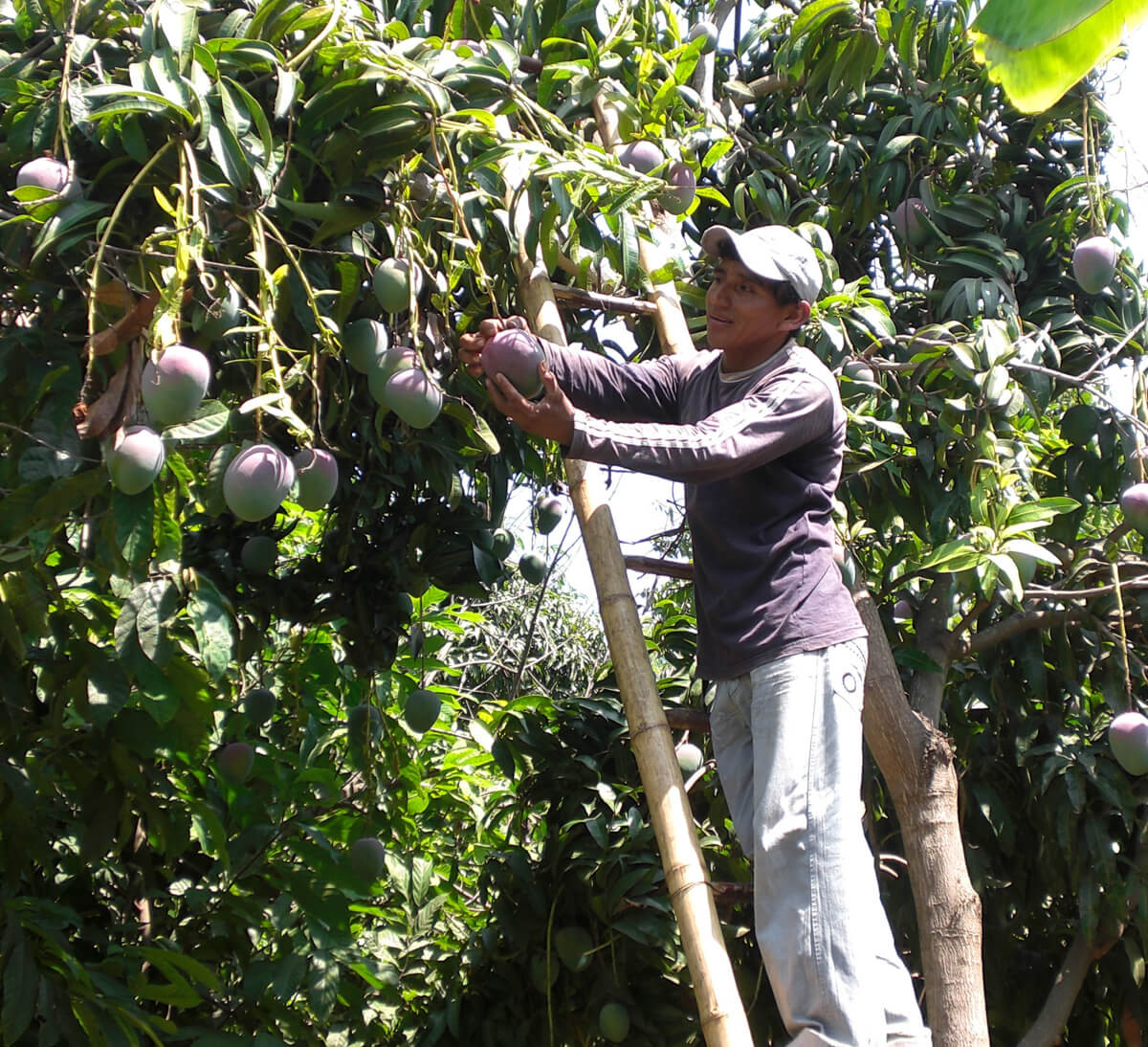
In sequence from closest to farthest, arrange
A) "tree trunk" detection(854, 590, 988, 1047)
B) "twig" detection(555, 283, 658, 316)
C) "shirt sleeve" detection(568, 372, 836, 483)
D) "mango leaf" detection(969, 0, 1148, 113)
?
"mango leaf" detection(969, 0, 1148, 113), "shirt sleeve" detection(568, 372, 836, 483), "twig" detection(555, 283, 658, 316), "tree trunk" detection(854, 590, 988, 1047)

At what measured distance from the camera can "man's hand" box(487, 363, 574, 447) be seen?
1.76 metres

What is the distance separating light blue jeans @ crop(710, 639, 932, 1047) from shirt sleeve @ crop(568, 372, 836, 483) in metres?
0.28

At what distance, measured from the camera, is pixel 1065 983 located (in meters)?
2.79

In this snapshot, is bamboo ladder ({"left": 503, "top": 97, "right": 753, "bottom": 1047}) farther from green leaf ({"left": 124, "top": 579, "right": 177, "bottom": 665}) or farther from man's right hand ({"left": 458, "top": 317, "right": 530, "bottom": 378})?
green leaf ({"left": 124, "top": 579, "right": 177, "bottom": 665})

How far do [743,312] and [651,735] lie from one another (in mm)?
651

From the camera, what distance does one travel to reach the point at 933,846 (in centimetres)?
249

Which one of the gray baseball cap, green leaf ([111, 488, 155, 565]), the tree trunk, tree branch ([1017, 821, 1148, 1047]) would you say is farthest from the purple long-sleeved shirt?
tree branch ([1017, 821, 1148, 1047])

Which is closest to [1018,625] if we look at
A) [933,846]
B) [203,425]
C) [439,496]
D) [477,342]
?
[933,846]

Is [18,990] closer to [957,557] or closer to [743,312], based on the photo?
[743,312]

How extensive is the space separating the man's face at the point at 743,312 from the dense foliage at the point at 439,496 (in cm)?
14

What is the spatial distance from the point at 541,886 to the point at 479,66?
5.64ft

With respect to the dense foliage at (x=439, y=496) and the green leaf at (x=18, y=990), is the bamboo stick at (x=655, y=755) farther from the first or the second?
the green leaf at (x=18, y=990)

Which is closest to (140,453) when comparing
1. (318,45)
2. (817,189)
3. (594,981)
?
(318,45)

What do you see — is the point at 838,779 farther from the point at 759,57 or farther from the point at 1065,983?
the point at 759,57
